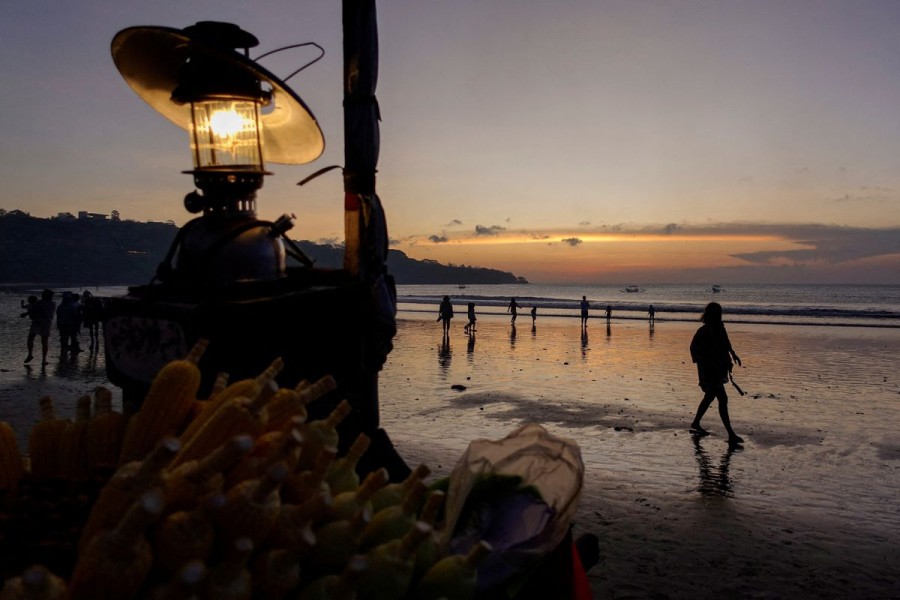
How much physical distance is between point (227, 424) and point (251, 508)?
8.7 inches

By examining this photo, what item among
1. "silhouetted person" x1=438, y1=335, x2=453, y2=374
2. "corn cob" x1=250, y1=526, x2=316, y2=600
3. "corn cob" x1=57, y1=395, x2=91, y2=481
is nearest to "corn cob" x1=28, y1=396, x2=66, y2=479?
"corn cob" x1=57, y1=395, x2=91, y2=481

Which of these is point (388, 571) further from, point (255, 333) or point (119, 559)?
point (255, 333)

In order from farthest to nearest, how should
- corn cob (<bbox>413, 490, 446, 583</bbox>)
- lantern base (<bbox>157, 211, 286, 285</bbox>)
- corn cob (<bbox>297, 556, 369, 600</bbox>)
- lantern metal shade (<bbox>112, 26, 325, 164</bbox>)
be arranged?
lantern metal shade (<bbox>112, 26, 325, 164</bbox>) → lantern base (<bbox>157, 211, 286, 285</bbox>) → corn cob (<bbox>413, 490, 446, 583</bbox>) → corn cob (<bbox>297, 556, 369, 600</bbox>)

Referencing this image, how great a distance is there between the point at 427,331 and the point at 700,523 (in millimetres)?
28610

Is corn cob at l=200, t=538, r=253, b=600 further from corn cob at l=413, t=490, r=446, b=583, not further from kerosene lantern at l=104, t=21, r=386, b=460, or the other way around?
kerosene lantern at l=104, t=21, r=386, b=460

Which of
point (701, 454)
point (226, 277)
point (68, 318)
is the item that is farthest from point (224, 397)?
point (68, 318)

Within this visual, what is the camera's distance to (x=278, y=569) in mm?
1276

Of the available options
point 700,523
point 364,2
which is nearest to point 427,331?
point 700,523

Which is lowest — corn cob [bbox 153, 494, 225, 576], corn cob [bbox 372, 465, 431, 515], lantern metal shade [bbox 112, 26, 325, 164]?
corn cob [bbox 372, 465, 431, 515]

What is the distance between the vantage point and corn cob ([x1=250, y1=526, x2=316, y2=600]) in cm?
127

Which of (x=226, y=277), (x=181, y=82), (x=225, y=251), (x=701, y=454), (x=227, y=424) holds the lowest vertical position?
(x=701, y=454)

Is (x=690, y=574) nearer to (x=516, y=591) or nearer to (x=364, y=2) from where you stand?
(x=516, y=591)

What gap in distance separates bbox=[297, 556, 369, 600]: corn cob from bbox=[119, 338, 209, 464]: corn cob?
532 mm

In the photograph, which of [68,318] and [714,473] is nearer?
[714,473]
